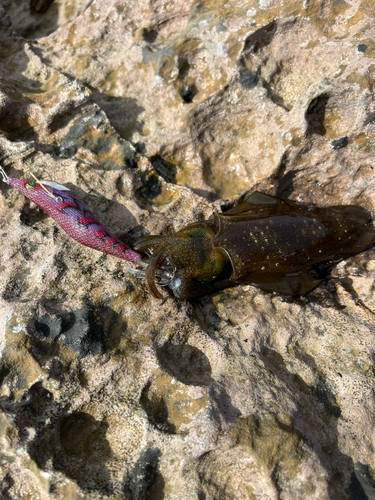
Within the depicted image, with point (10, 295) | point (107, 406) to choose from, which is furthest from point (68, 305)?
point (107, 406)

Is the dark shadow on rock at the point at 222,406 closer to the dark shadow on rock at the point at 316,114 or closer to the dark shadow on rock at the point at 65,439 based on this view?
the dark shadow on rock at the point at 65,439

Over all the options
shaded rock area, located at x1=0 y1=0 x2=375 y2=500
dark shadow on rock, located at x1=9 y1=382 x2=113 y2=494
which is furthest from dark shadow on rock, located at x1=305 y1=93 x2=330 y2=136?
dark shadow on rock, located at x1=9 y1=382 x2=113 y2=494

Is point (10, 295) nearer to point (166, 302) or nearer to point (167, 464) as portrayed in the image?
point (166, 302)

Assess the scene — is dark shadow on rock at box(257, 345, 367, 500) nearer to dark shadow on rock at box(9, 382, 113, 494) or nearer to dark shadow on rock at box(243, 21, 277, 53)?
dark shadow on rock at box(9, 382, 113, 494)

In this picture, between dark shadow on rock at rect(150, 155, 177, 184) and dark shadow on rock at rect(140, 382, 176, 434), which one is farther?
dark shadow on rock at rect(150, 155, 177, 184)

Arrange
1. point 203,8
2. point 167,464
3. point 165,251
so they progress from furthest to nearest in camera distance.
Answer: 1. point 203,8
2. point 165,251
3. point 167,464

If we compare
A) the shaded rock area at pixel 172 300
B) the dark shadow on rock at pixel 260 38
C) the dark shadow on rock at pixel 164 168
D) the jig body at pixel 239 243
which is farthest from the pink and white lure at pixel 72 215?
the dark shadow on rock at pixel 260 38
